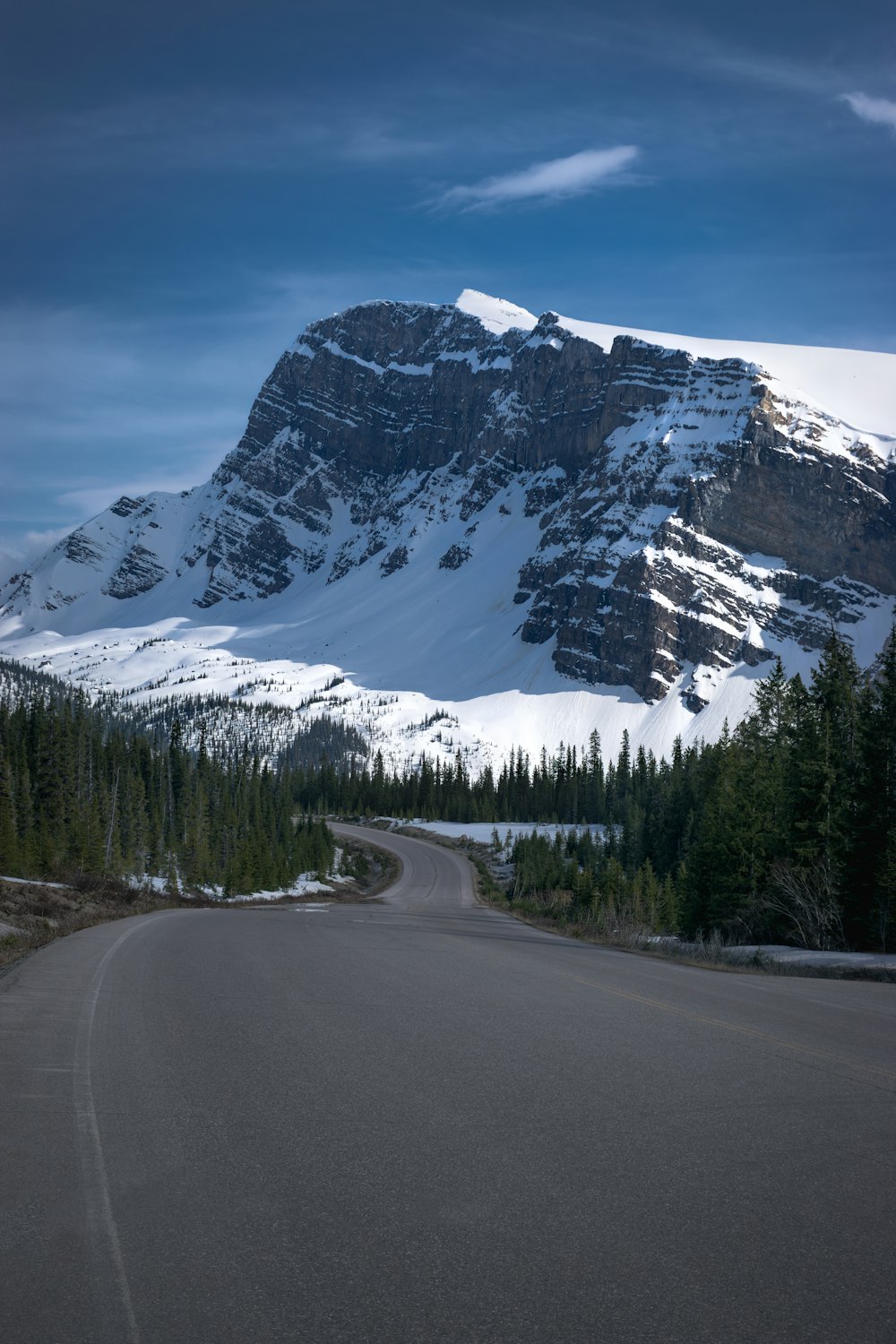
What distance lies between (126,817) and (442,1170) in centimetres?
7156

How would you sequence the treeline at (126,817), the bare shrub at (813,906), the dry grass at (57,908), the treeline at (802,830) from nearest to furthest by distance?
the dry grass at (57,908), the bare shrub at (813,906), the treeline at (802,830), the treeline at (126,817)

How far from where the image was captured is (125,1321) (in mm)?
4277

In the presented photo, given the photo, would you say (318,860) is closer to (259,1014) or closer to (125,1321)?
(259,1014)

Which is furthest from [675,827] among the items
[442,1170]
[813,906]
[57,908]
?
[442,1170]

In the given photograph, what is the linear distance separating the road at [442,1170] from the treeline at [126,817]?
3128 cm

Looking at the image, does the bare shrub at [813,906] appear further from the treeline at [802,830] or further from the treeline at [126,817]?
the treeline at [126,817]

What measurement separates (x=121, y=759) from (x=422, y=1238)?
84459 mm

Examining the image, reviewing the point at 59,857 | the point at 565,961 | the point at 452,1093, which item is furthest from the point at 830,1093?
the point at 59,857

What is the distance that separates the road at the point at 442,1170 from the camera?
441cm

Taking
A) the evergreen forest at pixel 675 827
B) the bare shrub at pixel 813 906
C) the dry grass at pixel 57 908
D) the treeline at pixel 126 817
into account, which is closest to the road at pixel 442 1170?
the dry grass at pixel 57 908

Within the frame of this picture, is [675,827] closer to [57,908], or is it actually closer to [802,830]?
[802,830]

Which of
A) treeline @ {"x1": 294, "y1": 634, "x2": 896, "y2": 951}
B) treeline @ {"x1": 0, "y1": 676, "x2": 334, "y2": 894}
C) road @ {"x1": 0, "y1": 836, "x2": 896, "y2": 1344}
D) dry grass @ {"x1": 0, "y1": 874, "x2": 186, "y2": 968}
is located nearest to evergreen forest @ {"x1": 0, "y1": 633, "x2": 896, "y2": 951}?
treeline @ {"x1": 294, "y1": 634, "x2": 896, "y2": 951}

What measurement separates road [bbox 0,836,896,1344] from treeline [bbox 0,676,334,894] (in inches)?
1232

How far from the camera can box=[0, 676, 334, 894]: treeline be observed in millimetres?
52781
